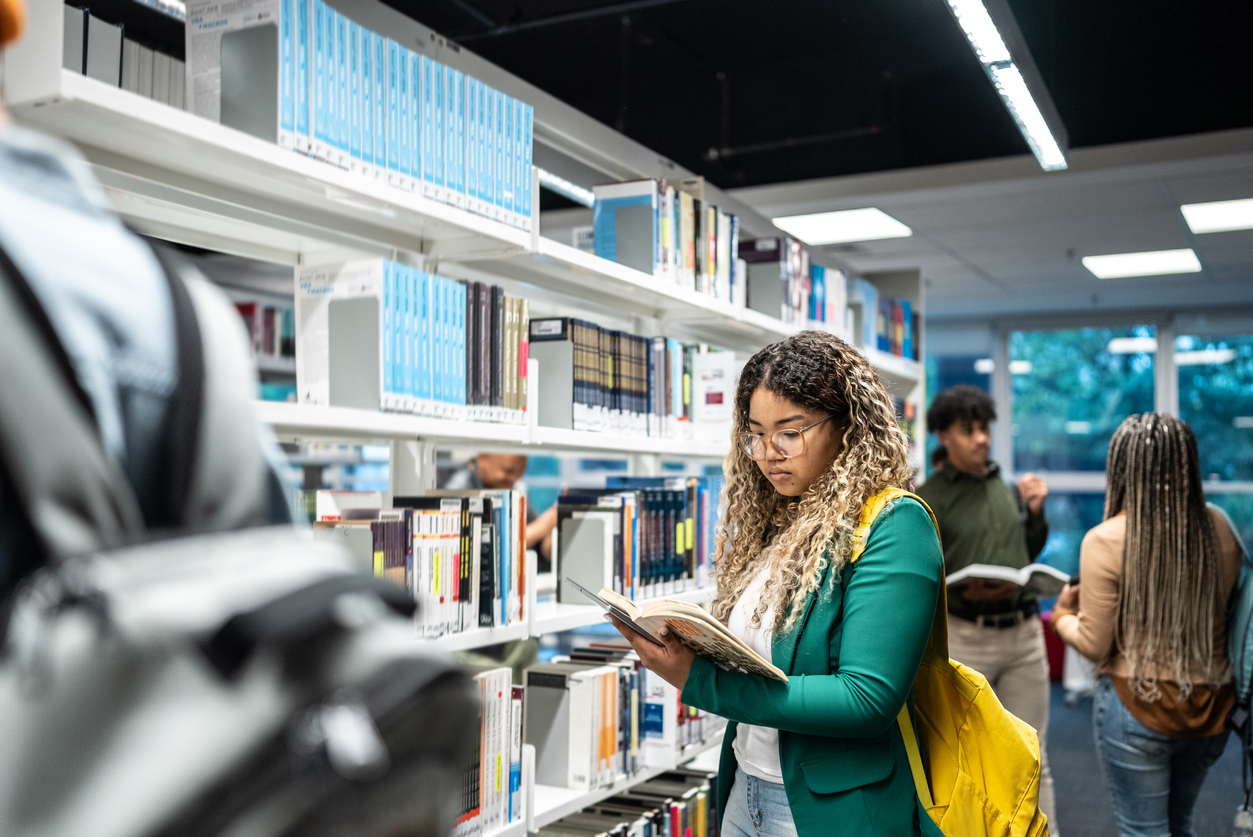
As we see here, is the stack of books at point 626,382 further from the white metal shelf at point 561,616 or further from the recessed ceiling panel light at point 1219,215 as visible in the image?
the recessed ceiling panel light at point 1219,215

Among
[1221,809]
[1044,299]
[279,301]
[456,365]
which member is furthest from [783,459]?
[1044,299]

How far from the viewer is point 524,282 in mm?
2842

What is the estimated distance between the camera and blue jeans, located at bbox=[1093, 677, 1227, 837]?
2.74 meters

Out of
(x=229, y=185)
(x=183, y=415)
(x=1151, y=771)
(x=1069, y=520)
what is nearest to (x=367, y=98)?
(x=229, y=185)

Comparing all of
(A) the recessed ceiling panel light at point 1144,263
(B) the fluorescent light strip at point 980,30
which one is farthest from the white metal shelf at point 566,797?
(A) the recessed ceiling panel light at point 1144,263

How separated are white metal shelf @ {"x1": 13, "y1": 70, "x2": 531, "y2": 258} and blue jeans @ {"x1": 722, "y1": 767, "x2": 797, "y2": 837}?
1207 mm

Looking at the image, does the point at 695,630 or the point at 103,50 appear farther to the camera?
the point at 103,50

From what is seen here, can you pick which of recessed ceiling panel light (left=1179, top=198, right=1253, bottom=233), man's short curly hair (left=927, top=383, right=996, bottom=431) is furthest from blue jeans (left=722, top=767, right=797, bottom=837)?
recessed ceiling panel light (left=1179, top=198, right=1253, bottom=233)

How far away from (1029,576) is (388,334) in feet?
8.44

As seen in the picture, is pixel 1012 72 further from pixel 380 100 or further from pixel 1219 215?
pixel 1219 215

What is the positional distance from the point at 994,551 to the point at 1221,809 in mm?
2234

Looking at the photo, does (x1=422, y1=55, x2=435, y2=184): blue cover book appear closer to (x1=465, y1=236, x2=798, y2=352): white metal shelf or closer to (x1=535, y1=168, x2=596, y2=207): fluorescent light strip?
(x1=465, y1=236, x2=798, y2=352): white metal shelf

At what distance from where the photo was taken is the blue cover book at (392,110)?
188 cm

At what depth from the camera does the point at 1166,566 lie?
273cm
